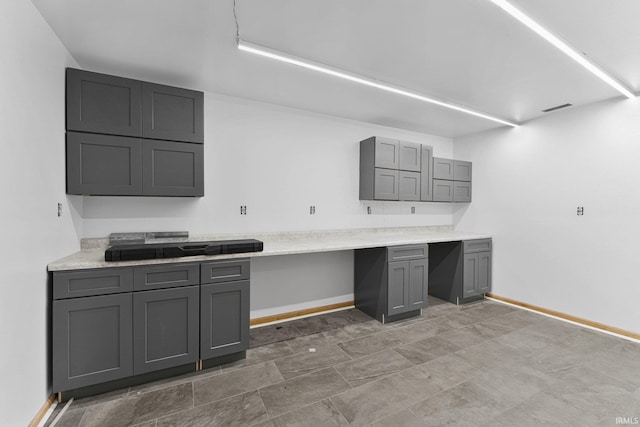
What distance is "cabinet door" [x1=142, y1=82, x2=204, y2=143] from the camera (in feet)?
7.88

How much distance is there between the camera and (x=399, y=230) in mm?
4289

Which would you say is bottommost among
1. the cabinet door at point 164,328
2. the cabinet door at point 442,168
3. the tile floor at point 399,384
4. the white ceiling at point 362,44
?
the tile floor at point 399,384

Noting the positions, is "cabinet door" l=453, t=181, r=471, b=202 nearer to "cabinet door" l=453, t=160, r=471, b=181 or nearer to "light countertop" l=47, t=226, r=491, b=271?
"cabinet door" l=453, t=160, r=471, b=181

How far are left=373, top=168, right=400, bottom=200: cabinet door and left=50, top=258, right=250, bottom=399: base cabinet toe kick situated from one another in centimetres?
200

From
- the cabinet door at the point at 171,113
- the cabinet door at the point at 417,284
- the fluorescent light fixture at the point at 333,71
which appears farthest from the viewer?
the cabinet door at the point at 417,284

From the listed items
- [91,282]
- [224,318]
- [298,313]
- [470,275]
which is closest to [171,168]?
[91,282]

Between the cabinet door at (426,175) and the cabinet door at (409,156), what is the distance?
94 millimetres

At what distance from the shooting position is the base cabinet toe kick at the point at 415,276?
3.24 m

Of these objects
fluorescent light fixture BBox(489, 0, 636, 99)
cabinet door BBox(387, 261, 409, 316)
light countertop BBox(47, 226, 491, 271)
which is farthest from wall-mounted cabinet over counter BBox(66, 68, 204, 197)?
fluorescent light fixture BBox(489, 0, 636, 99)

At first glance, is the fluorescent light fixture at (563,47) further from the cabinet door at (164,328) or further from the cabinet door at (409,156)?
the cabinet door at (164,328)

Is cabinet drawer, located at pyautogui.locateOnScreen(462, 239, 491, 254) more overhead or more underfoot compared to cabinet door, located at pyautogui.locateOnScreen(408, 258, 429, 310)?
more overhead

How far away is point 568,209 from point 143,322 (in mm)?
4709

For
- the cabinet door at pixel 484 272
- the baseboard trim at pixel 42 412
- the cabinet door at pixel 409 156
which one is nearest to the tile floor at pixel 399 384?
the baseboard trim at pixel 42 412

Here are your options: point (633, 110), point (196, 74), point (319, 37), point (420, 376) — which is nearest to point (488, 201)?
point (633, 110)
